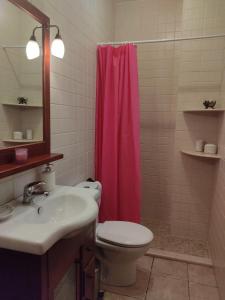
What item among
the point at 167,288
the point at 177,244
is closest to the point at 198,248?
the point at 177,244

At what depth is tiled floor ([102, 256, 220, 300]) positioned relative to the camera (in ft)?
5.58

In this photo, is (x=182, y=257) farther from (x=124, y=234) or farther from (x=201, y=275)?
(x=124, y=234)

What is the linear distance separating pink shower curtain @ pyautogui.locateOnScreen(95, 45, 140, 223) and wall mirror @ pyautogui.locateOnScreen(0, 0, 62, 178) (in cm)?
79

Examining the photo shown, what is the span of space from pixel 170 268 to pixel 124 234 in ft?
2.22

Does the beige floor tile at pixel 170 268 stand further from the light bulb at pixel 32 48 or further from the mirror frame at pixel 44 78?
the light bulb at pixel 32 48

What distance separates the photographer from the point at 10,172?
3.26 ft

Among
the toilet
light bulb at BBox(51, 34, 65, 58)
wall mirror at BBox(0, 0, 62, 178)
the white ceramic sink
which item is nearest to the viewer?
the white ceramic sink

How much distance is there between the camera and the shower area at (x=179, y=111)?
2221 millimetres

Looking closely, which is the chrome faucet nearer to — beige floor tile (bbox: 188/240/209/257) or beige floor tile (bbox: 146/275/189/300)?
beige floor tile (bbox: 146/275/189/300)

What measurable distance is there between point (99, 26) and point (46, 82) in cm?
116

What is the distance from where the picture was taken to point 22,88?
126cm

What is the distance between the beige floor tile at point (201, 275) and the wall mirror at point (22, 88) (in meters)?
1.56

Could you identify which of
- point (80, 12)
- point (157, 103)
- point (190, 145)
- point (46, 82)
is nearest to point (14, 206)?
point (46, 82)

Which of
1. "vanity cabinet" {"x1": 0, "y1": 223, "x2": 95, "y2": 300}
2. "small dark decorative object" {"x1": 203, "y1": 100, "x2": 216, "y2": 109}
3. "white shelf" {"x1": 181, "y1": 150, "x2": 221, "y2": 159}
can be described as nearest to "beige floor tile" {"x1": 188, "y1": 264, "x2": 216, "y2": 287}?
"white shelf" {"x1": 181, "y1": 150, "x2": 221, "y2": 159}
